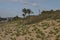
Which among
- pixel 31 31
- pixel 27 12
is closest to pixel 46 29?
pixel 31 31

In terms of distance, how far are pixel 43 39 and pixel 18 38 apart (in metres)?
5.02

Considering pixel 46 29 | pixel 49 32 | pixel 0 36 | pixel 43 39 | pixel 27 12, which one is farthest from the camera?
pixel 27 12

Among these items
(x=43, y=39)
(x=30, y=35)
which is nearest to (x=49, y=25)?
(x=30, y=35)

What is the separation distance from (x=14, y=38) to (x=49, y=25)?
4981 millimetres

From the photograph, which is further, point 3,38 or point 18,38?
point 3,38

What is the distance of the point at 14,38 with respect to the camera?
2641cm

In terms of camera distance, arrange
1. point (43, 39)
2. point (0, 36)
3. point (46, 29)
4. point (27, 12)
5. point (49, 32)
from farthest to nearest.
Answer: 1. point (27, 12)
2. point (0, 36)
3. point (46, 29)
4. point (49, 32)
5. point (43, 39)

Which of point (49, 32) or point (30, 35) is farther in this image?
point (30, 35)

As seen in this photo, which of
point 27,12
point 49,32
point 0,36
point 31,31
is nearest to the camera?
point 49,32

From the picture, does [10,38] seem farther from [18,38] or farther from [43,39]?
[43,39]

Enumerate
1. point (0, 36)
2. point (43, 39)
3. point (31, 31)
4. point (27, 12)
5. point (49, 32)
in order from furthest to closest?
point (27, 12) < point (0, 36) < point (31, 31) < point (49, 32) < point (43, 39)

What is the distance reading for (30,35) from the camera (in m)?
25.3

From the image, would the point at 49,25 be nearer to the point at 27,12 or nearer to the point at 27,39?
the point at 27,39

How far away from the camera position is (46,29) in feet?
83.0
